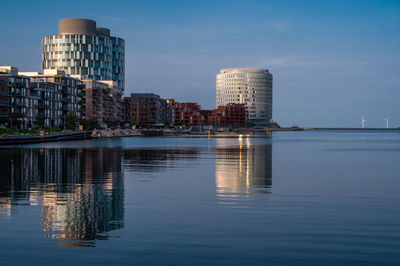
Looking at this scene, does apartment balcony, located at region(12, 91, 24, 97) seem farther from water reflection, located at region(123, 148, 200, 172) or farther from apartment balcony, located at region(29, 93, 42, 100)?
water reflection, located at region(123, 148, 200, 172)

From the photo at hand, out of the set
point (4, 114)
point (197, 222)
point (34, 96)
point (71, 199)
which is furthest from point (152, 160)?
point (34, 96)

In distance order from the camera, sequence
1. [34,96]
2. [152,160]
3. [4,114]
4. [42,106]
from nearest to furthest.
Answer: [152,160]
[4,114]
[34,96]
[42,106]

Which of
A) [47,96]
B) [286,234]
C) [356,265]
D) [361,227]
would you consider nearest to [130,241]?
[286,234]

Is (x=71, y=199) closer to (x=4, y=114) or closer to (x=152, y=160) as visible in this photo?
(x=152, y=160)

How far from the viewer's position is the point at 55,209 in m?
22.8

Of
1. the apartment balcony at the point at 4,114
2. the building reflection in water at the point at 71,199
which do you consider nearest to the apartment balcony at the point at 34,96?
the apartment balcony at the point at 4,114

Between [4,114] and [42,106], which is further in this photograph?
[42,106]

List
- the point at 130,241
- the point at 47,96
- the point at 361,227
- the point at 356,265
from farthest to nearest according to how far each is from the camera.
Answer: the point at 47,96 < the point at 361,227 < the point at 130,241 < the point at 356,265

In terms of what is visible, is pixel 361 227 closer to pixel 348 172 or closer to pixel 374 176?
pixel 374 176

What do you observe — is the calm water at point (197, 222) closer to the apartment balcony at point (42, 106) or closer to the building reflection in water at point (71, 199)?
the building reflection in water at point (71, 199)

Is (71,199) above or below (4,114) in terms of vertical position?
below

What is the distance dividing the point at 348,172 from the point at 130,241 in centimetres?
3328

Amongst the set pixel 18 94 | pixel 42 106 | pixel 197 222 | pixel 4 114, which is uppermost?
pixel 18 94

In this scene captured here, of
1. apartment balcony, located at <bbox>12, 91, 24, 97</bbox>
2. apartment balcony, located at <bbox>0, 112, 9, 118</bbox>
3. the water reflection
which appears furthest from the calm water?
apartment balcony, located at <bbox>12, 91, 24, 97</bbox>
